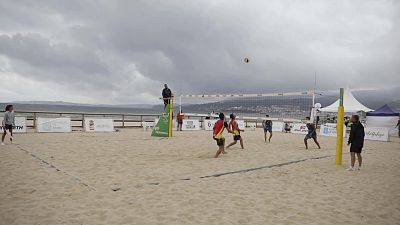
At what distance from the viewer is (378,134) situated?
17344mm

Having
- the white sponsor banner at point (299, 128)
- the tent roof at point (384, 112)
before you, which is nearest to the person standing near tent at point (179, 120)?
the white sponsor banner at point (299, 128)

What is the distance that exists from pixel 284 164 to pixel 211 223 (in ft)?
15.0

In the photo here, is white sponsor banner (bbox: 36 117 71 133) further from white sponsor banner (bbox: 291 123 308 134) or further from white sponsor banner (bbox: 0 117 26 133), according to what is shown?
white sponsor banner (bbox: 291 123 308 134)

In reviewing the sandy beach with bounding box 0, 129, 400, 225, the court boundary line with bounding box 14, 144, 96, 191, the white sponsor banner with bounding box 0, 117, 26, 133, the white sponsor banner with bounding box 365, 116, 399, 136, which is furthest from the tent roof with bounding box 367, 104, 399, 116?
the white sponsor banner with bounding box 0, 117, 26, 133

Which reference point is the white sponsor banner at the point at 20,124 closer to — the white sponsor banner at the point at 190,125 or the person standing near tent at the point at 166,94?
the person standing near tent at the point at 166,94

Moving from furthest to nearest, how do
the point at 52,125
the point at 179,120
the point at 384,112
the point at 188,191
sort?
the point at 384,112 → the point at 179,120 → the point at 52,125 → the point at 188,191

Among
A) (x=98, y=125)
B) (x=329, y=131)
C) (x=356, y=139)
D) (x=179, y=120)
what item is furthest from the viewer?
(x=329, y=131)

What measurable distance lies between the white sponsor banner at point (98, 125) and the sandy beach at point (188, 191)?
9.54m

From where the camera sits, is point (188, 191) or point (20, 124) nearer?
point (188, 191)

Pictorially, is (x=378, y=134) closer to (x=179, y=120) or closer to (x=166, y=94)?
(x=179, y=120)

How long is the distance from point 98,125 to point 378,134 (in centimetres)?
1677

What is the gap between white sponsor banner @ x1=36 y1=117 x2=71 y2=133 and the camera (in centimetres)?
1606

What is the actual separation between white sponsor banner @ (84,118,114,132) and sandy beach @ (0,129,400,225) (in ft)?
31.3

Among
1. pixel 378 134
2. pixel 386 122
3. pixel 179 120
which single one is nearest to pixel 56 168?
pixel 179 120
